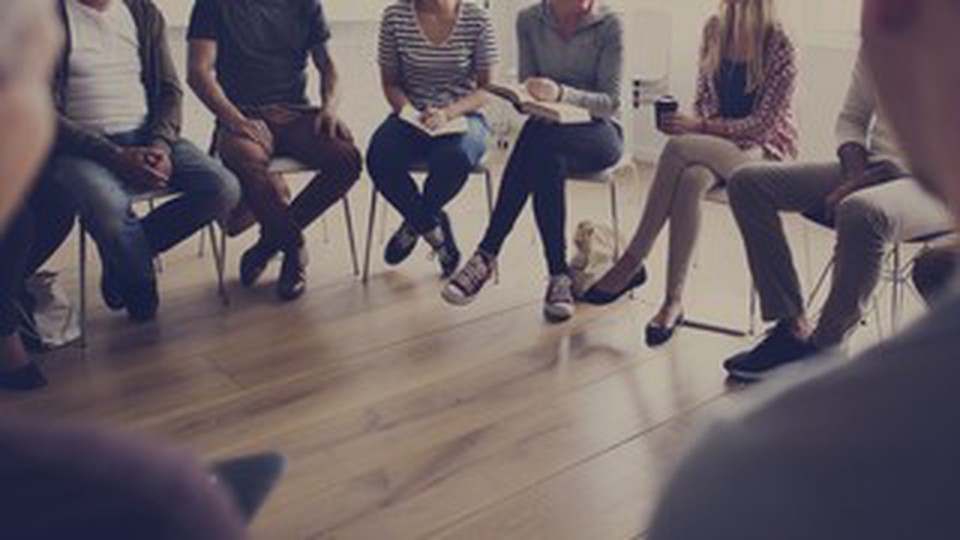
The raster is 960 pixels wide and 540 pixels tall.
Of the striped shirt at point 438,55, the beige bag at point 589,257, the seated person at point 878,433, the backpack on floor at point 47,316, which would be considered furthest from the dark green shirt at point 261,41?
the seated person at point 878,433

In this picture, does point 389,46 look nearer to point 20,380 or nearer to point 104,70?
point 104,70

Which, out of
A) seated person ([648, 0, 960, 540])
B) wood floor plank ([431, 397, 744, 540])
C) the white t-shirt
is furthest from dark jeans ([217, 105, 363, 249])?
seated person ([648, 0, 960, 540])

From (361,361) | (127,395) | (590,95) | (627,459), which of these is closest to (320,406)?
(361,361)

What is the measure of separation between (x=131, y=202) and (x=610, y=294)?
4.88 feet

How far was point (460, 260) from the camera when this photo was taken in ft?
12.4

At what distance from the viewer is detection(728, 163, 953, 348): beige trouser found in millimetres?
2496

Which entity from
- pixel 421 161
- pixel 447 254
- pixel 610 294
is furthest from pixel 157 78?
pixel 610 294

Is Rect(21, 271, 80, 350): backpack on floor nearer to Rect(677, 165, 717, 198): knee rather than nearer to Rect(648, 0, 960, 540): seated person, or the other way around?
Rect(677, 165, 717, 198): knee

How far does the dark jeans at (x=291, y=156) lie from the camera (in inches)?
134

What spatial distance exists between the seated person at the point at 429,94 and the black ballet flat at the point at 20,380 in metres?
1.26

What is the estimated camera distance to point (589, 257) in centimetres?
344

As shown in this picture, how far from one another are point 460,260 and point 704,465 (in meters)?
3.29

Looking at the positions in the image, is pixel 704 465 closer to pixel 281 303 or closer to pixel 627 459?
pixel 627 459

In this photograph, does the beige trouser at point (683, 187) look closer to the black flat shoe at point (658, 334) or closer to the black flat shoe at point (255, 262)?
the black flat shoe at point (658, 334)
